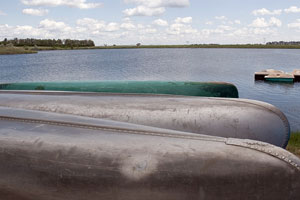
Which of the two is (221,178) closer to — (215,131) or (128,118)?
(215,131)

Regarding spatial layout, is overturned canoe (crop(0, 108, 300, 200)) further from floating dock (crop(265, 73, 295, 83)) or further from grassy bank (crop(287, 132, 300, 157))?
floating dock (crop(265, 73, 295, 83))

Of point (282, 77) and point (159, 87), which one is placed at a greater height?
point (159, 87)

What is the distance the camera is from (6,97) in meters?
4.75

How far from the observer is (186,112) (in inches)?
154

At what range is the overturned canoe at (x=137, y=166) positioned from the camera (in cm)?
214

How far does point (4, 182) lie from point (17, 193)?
0.55ft

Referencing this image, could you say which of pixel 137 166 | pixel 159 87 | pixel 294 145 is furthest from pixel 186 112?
pixel 294 145

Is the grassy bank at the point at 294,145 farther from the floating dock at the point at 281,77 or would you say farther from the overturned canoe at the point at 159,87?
Answer: the floating dock at the point at 281,77

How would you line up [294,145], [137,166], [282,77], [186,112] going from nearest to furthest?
[137,166], [186,112], [294,145], [282,77]

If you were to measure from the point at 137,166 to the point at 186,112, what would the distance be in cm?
177

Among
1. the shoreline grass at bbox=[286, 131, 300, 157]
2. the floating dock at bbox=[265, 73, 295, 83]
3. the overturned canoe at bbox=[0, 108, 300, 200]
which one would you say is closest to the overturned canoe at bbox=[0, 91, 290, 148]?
the overturned canoe at bbox=[0, 108, 300, 200]

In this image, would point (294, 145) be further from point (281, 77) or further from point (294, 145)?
point (281, 77)

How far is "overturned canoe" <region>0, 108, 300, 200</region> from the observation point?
7.02 ft

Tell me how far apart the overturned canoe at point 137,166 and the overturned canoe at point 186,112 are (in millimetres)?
1059
